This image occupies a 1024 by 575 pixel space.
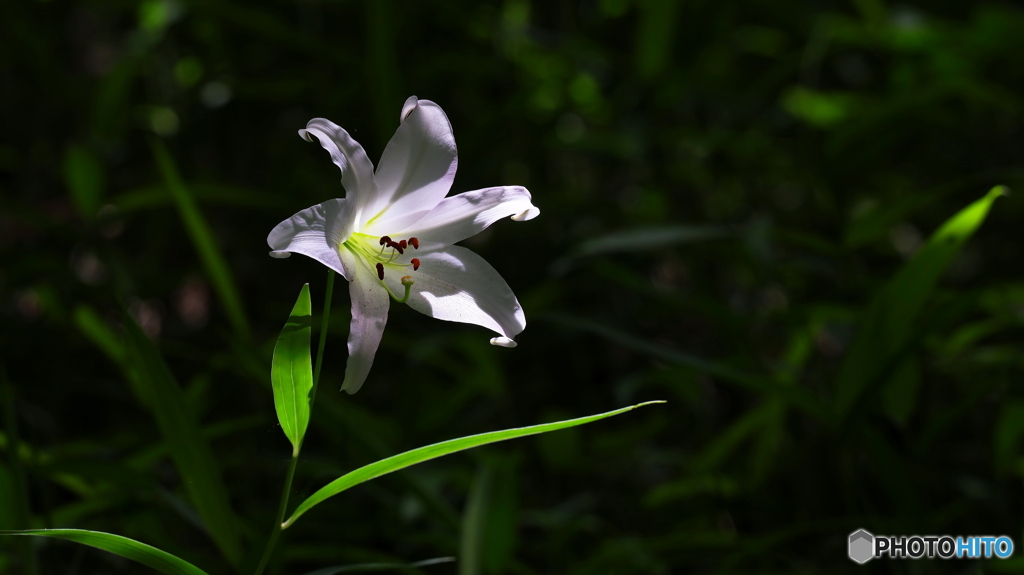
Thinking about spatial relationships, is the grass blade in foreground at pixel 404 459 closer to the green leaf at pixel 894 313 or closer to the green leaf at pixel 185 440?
the green leaf at pixel 185 440

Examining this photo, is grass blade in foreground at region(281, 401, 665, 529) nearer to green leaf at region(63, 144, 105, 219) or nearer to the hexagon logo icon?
the hexagon logo icon

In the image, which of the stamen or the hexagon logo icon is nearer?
the stamen

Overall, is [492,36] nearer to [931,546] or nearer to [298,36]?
[298,36]

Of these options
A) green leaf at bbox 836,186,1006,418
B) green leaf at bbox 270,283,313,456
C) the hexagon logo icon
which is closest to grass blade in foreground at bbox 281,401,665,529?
green leaf at bbox 270,283,313,456

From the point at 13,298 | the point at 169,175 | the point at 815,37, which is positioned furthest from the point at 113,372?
the point at 815,37

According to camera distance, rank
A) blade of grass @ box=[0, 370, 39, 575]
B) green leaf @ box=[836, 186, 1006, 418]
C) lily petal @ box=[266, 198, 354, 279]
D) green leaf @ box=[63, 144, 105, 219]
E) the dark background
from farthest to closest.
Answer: green leaf @ box=[63, 144, 105, 219] < the dark background < green leaf @ box=[836, 186, 1006, 418] < blade of grass @ box=[0, 370, 39, 575] < lily petal @ box=[266, 198, 354, 279]

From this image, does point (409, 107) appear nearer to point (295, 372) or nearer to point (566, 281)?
point (295, 372)

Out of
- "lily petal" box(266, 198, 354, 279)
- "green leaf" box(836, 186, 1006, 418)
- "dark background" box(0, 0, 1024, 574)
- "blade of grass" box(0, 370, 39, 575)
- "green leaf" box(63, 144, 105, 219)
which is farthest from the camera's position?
"green leaf" box(63, 144, 105, 219)
